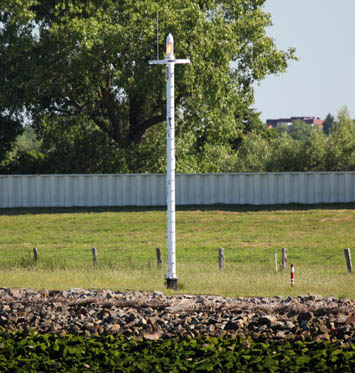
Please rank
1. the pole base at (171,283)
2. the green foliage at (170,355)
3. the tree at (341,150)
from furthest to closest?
the tree at (341,150) → the pole base at (171,283) → the green foliage at (170,355)

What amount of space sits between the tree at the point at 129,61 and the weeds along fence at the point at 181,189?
4485mm

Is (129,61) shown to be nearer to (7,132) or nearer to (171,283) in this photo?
(7,132)

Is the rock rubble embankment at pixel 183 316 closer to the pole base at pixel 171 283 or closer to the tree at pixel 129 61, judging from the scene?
the pole base at pixel 171 283

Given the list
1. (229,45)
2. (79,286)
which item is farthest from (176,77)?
(79,286)

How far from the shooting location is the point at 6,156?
5406 cm

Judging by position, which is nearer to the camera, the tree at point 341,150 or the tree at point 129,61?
the tree at point 129,61

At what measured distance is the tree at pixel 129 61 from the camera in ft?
154

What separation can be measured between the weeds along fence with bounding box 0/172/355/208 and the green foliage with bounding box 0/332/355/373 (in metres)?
34.7

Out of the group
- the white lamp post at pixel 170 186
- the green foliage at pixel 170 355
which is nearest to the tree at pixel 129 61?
the white lamp post at pixel 170 186

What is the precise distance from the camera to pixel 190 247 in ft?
112

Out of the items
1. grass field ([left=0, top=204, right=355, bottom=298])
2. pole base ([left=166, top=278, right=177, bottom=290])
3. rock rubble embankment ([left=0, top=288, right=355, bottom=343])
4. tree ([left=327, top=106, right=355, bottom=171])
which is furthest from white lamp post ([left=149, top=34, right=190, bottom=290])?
tree ([left=327, top=106, right=355, bottom=171])

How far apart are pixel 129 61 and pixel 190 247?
1831 cm

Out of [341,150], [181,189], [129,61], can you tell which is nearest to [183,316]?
[181,189]

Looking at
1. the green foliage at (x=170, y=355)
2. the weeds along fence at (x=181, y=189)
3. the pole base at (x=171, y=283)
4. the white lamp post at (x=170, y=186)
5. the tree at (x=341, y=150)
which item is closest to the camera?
the green foliage at (x=170, y=355)
